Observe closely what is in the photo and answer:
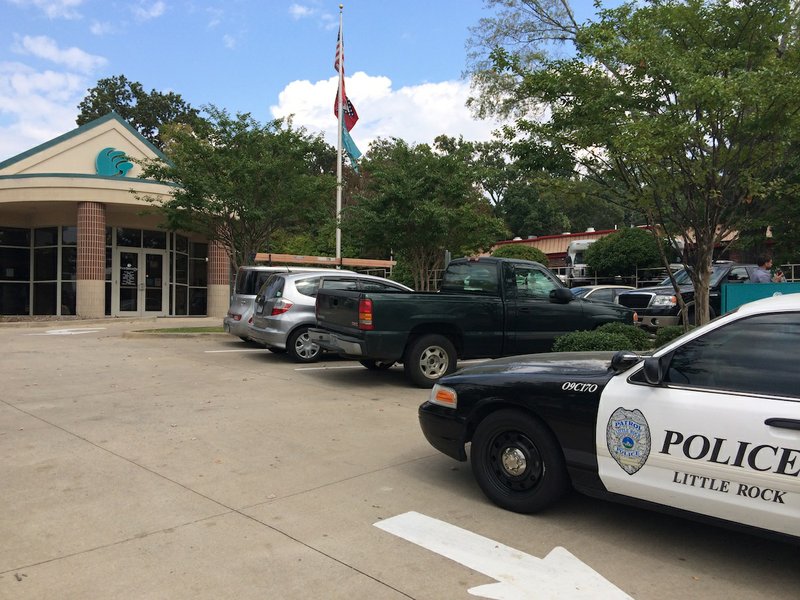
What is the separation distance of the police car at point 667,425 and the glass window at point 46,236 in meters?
22.9

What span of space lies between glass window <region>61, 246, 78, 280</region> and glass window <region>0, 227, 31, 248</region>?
1.86 meters

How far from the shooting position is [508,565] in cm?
352

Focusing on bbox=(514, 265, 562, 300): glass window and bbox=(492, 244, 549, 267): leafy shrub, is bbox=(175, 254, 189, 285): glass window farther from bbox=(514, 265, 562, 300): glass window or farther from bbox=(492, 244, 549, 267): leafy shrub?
bbox=(514, 265, 562, 300): glass window

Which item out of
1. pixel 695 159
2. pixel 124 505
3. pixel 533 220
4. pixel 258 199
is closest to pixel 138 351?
pixel 258 199

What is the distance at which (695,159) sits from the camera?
925cm

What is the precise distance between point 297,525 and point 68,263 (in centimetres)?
2219

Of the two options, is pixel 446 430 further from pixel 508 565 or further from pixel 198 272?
pixel 198 272

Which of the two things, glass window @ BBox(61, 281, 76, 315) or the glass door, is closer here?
glass window @ BBox(61, 281, 76, 315)

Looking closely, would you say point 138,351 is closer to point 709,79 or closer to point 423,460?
point 423,460

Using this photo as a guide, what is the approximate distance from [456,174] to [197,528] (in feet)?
46.5

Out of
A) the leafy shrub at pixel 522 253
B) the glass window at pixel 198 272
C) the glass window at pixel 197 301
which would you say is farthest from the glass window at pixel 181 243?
the leafy shrub at pixel 522 253

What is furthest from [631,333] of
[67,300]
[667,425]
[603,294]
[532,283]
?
[67,300]

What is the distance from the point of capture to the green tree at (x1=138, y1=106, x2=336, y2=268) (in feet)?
52.4

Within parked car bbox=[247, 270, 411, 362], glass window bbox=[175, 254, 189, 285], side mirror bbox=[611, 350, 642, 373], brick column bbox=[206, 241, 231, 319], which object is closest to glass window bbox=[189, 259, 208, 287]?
glass window bbox=[175, 254, 189, 285]
